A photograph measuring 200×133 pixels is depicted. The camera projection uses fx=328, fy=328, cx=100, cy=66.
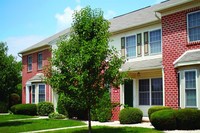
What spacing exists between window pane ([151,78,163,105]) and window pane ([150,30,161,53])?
2012mm

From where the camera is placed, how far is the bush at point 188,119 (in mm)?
15445

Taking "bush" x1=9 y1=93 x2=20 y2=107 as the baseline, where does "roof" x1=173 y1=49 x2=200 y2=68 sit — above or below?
above

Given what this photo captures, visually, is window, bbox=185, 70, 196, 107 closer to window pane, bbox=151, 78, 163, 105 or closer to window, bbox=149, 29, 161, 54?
window pane, bbox=151, 78, 163, 105

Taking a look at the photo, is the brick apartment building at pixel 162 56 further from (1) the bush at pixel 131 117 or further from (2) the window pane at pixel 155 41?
(1) the bush at pixel 131 117

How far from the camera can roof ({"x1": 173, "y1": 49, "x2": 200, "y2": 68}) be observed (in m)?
16.6

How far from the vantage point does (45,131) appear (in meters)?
17.6

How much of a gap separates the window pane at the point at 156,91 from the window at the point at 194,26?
4.64 m

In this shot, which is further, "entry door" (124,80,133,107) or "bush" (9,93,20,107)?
"bush" (9,93,20,107)

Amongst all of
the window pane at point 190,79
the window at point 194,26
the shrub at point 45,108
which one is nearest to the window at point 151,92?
the window pane at point 190,79

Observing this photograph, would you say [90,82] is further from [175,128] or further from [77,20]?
[175,128]

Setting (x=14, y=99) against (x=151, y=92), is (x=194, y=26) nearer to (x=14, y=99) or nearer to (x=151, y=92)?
(x=151, y=92)

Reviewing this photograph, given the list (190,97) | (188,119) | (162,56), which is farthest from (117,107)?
(188,119)

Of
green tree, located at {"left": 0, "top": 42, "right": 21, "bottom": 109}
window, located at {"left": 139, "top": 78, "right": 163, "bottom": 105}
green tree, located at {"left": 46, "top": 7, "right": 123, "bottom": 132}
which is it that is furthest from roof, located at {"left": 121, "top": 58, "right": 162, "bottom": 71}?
green tree, located at {"left": 0, "top": 42, "right": 21, "bottom": 109}

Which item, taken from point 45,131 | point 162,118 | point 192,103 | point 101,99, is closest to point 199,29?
point 192,103
